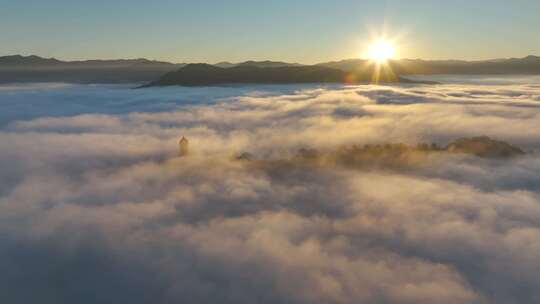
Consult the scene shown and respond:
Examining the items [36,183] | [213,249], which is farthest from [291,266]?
[36,183]

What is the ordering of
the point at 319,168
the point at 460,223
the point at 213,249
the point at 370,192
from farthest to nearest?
1. the point at 319,168
2. the point at 370,192
3. the point at 460,223
4. the point at 213,249

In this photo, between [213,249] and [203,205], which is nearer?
[213,249]

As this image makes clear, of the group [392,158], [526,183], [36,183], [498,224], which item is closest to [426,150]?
[392,158]

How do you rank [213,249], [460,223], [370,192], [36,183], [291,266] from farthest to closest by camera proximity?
[36,183]
[370,192]
[460,223]
[213,249]
[291,266]

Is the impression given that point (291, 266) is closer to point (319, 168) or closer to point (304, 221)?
point (304, 221)

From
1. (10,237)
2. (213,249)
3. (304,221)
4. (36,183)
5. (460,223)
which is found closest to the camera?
(213,249)

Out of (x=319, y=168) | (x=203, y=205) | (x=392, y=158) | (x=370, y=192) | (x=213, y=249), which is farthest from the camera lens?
(x=392, y=158)

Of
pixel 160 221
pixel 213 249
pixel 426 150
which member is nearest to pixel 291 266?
pixel 213 249

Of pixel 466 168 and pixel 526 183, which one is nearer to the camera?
pixel 526 183

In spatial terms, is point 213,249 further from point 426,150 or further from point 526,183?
point 426,150
